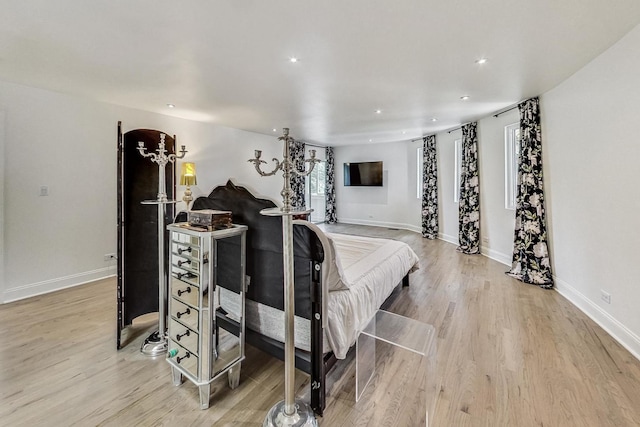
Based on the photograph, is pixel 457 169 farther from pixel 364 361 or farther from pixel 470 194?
pixel 364 361

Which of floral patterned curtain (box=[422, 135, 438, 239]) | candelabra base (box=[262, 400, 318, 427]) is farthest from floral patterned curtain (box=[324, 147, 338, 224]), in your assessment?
candelabra base (box=[262, 400, 318, 427])

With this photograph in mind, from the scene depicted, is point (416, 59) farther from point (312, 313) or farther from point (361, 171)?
point (361, 171)

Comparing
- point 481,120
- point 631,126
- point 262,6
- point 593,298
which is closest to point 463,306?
point 593,298

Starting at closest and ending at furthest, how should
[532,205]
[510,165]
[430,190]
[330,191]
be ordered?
[532,205]
[510,165]
[430,190]
[330,191]

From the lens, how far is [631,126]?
2.22m

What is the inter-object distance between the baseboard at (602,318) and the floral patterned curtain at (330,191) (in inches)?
241

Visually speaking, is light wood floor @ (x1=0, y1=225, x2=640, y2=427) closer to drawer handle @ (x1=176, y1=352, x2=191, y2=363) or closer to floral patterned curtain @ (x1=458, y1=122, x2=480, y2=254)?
drawer handle @ (x1=176, y1=352, x2=191, y2=363)

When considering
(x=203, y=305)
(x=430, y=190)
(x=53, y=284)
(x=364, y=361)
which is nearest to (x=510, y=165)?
(x=430, y=190)

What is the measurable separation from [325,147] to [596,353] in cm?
765

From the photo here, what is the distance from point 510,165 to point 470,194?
875 millimetres

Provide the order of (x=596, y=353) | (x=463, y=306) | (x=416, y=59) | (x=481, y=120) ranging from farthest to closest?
(x=481, y=120) < (x=463, y=306) < (x=416, y=59) < (x=596, y=353)

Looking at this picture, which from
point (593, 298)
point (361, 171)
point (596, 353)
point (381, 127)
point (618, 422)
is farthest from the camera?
point (361, 171)

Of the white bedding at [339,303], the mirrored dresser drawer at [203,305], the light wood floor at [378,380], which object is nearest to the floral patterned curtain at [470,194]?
the light wood floor at [378,380]

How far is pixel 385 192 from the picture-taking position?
8.26 meters
